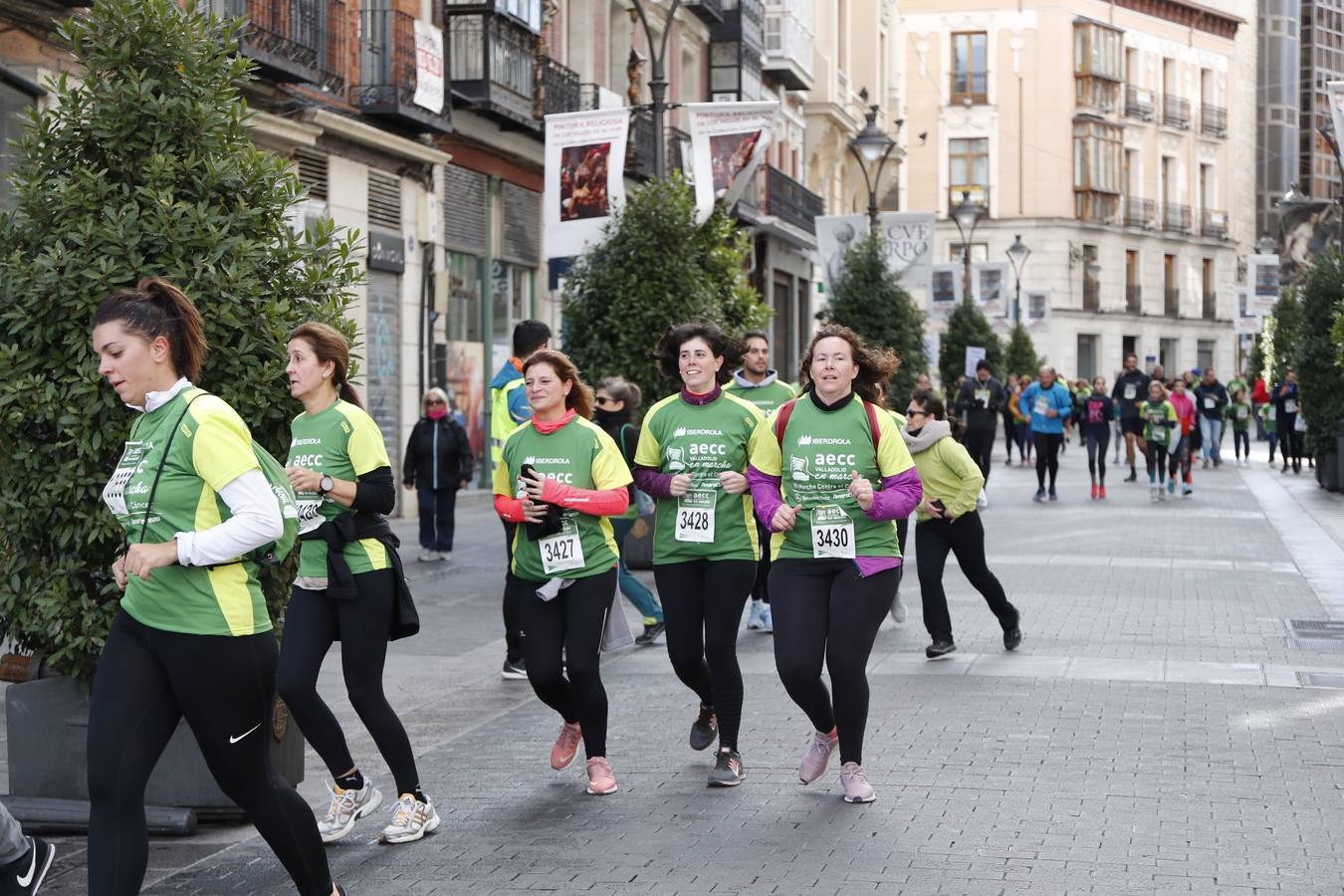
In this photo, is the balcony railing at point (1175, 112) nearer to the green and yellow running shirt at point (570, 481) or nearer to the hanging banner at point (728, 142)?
the hanging banner at point (728, 142)

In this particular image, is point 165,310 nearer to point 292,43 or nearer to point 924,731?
point 924,731

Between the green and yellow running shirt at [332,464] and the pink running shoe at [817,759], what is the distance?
5.97 feet

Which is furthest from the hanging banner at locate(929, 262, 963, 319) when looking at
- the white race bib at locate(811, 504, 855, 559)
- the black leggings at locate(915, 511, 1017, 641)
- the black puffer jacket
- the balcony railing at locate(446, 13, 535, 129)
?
the white race bib at locate(811, 504, 855, 559)

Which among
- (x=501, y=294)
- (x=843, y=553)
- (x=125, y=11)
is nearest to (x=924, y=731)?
(x=843, y=553)

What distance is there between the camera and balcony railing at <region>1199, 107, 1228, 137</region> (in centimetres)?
8206

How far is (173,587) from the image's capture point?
16.1 feet

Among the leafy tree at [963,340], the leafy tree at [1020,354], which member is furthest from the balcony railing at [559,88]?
the leafy tree at [1020,354]

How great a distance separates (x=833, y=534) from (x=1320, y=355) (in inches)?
872

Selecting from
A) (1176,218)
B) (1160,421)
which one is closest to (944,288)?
(1160,421)

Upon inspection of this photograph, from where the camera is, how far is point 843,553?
7098 millimetres

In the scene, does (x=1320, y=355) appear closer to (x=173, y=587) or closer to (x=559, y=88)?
(x=559, y=88)

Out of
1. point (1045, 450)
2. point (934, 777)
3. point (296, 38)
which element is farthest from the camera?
point (1045, 450)

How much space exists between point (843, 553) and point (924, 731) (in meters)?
1.74

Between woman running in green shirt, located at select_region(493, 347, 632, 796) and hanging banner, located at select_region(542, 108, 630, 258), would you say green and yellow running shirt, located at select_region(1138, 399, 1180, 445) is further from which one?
woman running in green shirt, located at select_region(493, 347, 632, 796)
